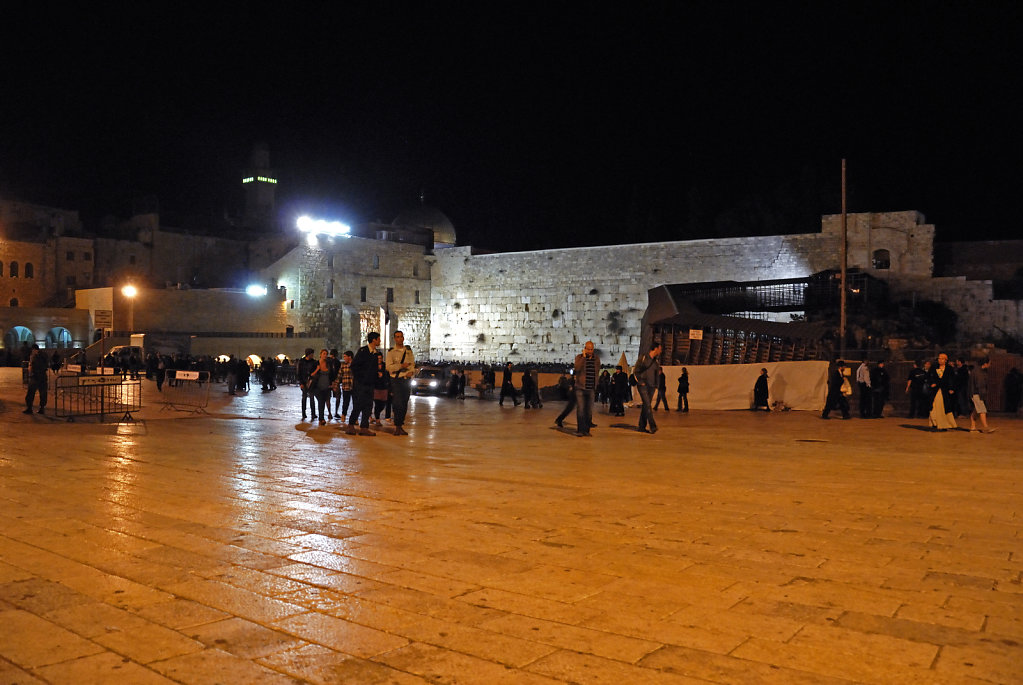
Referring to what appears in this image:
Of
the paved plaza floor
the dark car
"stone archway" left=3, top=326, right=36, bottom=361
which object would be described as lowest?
the paved plaza floor

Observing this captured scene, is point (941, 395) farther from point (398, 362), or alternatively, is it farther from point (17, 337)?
point (17, 337)

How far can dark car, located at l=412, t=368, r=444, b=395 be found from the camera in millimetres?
22859

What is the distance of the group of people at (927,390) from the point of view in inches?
464

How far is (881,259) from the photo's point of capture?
32.1m

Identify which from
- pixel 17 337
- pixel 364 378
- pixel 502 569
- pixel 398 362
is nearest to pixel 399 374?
pixel 398 362

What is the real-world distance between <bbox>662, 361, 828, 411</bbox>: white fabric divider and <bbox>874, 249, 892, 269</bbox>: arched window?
1759 cm

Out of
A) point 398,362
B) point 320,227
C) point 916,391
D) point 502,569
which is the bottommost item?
point 502,569

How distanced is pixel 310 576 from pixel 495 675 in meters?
1.42

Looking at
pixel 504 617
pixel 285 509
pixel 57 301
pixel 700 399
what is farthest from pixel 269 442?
pixel 57 301

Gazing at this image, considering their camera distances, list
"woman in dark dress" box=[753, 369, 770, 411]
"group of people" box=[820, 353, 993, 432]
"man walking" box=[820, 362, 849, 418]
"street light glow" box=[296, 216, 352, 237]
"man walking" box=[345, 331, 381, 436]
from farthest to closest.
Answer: "street light glow" box=[296, 216, 352, 237] < "woman in dark dress" box=[753, 369, 770, 411] < "man walking" box=[820, 362, 849, 418] < "group of people" box=[820, 353, 993, 432] < "man walking" box=[345, 331, 381, 436]

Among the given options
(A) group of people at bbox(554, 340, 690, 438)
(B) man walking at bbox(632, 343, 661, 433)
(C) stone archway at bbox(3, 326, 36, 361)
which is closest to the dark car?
(A) group of people at bbox(554, 340, 690, 438)

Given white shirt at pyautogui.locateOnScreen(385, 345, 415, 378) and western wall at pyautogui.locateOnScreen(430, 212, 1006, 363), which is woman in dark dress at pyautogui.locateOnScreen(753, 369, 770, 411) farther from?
western wall at pyautogui.locateOnScreen(430, 212, 1006, 363)

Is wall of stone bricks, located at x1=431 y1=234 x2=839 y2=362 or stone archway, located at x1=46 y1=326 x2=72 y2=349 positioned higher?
wall of stone bricks, located at x1=431 y1=234 x2=839 y2=362

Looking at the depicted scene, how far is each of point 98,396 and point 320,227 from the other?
36327 millimetres
